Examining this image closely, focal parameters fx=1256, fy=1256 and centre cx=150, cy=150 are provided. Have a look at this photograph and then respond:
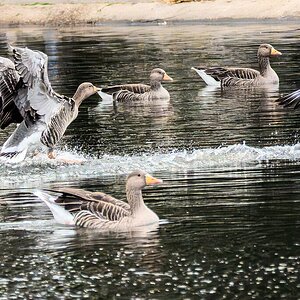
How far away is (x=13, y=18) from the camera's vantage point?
54.1 metres

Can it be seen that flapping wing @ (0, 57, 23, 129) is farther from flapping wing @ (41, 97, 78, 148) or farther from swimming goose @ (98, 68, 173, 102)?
swimming goose @ (98, 68, 173, 102)

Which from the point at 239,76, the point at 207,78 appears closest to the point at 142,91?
the point at 207,78

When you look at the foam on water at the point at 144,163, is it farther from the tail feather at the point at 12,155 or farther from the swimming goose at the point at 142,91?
the swimming goose at the point at 142,91

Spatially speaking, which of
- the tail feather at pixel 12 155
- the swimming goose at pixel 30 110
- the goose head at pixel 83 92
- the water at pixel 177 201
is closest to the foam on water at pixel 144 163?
the water at pixel 177 201

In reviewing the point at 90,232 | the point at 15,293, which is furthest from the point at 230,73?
the point at 15,293

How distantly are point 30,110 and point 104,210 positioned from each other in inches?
207

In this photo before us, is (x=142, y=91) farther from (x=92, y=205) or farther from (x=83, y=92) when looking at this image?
(x=92, y=205)

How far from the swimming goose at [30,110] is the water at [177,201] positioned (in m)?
0.28

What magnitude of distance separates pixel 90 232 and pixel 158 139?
247 inches

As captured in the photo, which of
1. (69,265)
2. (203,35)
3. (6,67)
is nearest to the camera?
(69,265)

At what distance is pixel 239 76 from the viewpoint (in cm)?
2605

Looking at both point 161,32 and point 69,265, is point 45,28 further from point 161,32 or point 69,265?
point 69,265

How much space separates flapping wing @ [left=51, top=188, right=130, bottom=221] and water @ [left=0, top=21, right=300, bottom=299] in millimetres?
221

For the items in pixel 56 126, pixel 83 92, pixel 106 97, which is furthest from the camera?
pixel 106 97
